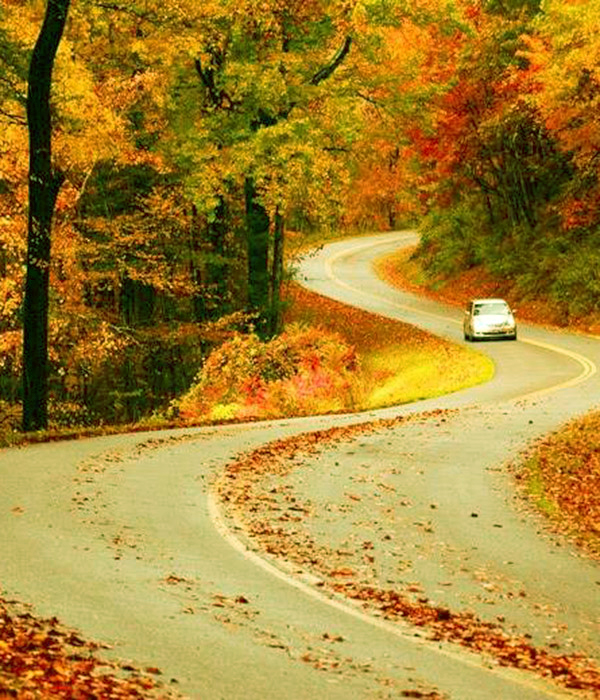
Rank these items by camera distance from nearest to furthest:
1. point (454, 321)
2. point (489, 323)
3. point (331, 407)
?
point (331, 407) → point (489, 323) → point (454, 321)

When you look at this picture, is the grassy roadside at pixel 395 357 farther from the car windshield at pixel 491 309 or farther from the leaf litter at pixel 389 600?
the leaf litter at pixel 389 600

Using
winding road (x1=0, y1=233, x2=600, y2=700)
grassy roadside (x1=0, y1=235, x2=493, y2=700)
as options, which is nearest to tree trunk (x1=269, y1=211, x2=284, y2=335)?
grassy roadside (x1=0, y1=235, x2=493, y2=700)

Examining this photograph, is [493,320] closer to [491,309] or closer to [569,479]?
[491,309]

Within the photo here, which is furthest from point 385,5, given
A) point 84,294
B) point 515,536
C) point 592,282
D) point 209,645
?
point 209,645

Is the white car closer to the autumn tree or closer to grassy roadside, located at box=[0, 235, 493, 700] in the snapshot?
grassy roadside, located at box=[0, 235, 493, 700]

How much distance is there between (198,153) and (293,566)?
24207 mm

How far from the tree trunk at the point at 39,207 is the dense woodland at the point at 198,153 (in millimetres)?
1957

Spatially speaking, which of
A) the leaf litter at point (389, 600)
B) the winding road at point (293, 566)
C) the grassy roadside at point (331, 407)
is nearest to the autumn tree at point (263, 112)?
the grassy roadside at point (331, 407)

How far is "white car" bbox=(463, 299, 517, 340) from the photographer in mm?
45000

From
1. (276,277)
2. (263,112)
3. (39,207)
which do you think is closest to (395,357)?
(276,277)

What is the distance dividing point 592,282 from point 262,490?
33.9 metres

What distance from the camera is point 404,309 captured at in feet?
182

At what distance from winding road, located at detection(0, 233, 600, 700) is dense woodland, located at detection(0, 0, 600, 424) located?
7863 millimetres

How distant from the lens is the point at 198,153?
34.9m
